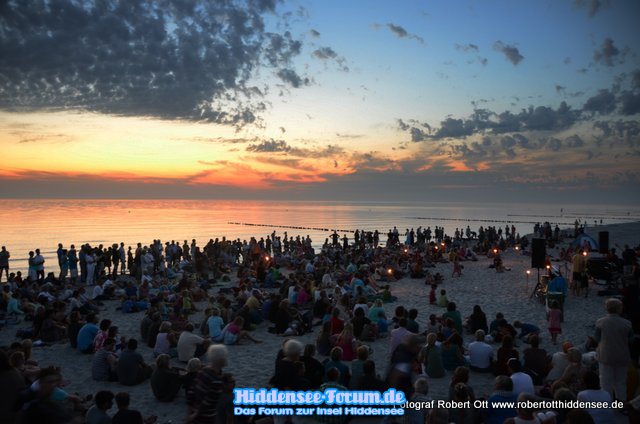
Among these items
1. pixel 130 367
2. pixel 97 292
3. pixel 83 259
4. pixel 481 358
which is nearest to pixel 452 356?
pixel 481 358

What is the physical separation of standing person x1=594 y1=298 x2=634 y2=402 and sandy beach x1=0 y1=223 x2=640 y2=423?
191cm

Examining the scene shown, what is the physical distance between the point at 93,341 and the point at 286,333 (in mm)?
4733

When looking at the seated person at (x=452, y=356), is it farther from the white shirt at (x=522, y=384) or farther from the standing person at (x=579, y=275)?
the standing person at (x=579, y=275)

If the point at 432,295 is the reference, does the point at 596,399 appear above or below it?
above

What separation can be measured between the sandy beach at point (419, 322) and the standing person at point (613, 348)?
1910mm

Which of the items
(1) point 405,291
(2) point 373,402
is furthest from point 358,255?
(2) point 373,402

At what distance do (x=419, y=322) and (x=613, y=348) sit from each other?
268 inches

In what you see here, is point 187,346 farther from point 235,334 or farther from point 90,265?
point 90,265

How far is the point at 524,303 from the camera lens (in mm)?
14906

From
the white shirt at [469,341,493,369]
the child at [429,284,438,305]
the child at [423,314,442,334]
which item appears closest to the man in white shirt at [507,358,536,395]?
the white shirt at [469,341,493,369]

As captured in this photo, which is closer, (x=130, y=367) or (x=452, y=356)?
(x=130, y=367)

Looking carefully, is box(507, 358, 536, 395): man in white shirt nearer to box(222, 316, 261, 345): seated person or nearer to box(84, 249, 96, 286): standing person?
box(222, 316, 261, 345): seated person

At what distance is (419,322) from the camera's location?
496 inches

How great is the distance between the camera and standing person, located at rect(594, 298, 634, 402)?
5992 mm
